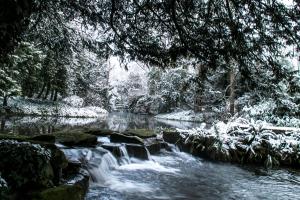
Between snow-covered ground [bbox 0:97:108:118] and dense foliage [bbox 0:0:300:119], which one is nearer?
dense foliage [bbox 0:0:300:119]

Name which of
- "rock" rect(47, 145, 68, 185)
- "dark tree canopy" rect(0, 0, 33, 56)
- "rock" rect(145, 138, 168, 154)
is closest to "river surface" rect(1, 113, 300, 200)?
"rock" rect(145, 138, 168, 154)

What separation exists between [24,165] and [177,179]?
4.76 metres

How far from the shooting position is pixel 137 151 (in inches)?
418

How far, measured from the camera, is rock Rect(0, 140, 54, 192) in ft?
15.0

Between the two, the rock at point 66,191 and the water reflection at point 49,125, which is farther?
the water reflection at point 49,125

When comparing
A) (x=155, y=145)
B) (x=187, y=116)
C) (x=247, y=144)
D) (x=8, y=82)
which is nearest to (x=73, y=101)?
(x=187, y=116)

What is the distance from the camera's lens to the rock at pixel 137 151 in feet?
34.5

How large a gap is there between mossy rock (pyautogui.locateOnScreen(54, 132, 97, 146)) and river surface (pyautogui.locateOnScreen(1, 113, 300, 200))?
0.49 m

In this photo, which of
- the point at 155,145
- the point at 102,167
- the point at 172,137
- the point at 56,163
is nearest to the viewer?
the point at 56,163

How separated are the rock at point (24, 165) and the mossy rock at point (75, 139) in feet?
14.5

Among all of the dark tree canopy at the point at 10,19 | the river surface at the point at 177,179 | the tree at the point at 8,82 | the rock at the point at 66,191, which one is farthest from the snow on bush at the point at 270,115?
the dark tree canopy at the point at 10,19

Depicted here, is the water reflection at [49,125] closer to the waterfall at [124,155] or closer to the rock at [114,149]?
the rock at [114,149]

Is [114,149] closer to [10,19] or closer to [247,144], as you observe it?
[247,144]

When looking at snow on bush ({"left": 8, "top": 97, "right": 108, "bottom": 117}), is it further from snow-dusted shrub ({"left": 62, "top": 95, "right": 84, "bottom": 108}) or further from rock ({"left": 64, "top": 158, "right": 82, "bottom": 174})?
rock ({"left": 64, "top": 158, "right": 82, "bottom": 174})
